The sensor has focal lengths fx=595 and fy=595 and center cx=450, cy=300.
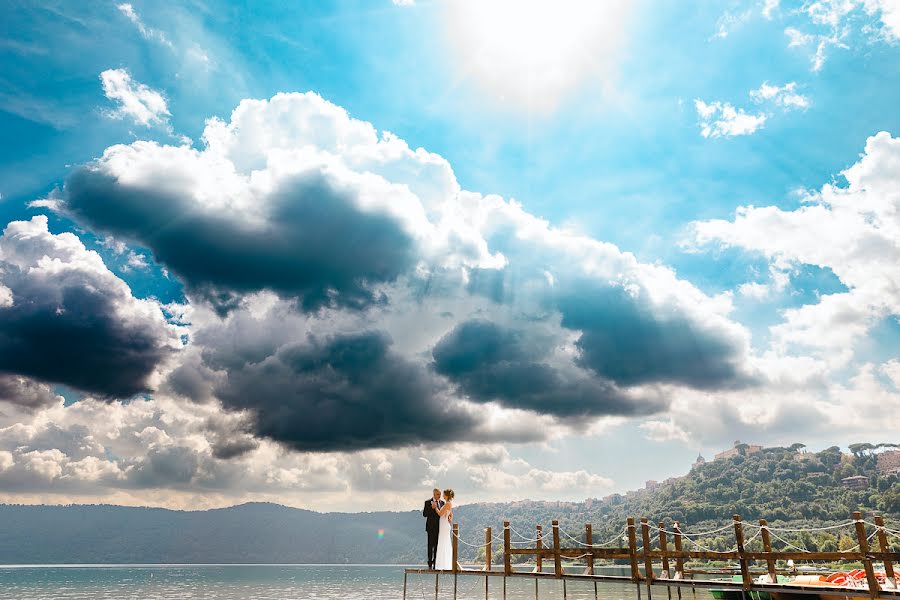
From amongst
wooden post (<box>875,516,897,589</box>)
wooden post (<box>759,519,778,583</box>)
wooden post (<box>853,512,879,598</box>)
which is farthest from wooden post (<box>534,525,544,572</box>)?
wooden post (<box>875,516,897,589</box>)

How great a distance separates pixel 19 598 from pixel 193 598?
39637 mm

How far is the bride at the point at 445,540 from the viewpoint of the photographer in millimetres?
24516

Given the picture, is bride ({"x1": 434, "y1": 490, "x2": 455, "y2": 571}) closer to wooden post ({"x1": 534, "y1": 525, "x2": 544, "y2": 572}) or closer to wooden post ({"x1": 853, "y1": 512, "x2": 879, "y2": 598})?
wooden post ({"x1": 534, "y1": 525, "x2": 544, "y2": 572})

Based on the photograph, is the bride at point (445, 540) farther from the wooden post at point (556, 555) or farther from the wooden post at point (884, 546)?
the wooden post at point (884, 546)

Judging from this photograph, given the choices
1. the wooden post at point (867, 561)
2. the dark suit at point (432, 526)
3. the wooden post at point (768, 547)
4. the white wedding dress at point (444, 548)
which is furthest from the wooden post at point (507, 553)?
the wooden post at point (867, 561)

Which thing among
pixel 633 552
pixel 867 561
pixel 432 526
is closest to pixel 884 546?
pixel 867 561

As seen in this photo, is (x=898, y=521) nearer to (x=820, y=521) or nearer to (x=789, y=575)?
(x=820, y=521)

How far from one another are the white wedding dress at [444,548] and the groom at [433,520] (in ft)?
0.59

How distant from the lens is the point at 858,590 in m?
16.9

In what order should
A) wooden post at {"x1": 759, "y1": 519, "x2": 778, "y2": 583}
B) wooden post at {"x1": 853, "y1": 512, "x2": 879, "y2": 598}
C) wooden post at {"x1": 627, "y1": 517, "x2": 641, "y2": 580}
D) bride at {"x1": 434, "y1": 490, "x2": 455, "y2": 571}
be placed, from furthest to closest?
bride at {"x1": 434, "y1": 490, "x2": 455, "y2": 571}, wooden post at {"x1": 759, "y1": 519, "x2": 778, "y2": 583}, wooden post at {"x1": 627, "y1": 517, "x2": 641, "y2": 580}, wooden post at {"x1": 853, "y1": 512, "x2": 879, "y2": 598}

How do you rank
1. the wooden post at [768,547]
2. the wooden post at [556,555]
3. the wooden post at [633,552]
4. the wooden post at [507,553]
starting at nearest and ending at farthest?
the wooden post at [633,552] < the wooden post at [768,547] < the wooden post at [556,555] < the wooden post at [507,553]

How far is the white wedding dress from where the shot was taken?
80.4 ft

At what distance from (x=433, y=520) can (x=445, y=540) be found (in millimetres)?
928

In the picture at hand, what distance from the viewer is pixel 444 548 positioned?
80.5 feet
